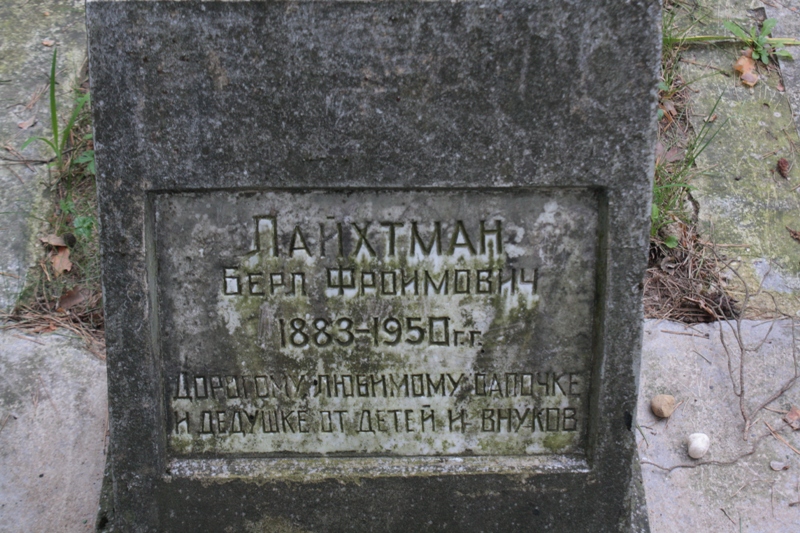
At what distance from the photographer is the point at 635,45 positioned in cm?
159

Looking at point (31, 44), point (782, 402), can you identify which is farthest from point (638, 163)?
point (31, 44)

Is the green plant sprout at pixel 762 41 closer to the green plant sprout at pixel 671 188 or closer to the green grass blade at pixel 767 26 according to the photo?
the green grass blade at pixel 767 26

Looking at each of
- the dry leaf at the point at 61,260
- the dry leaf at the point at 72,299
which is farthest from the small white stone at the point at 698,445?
the dry leaf at the point at 61,260

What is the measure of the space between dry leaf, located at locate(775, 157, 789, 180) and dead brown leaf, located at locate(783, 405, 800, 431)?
1119 mm

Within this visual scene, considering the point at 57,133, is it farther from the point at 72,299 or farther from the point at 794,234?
the point at 794,234

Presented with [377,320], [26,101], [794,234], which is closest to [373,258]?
[377,320]

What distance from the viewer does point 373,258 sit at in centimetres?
178

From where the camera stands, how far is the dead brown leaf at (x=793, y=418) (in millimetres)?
2374

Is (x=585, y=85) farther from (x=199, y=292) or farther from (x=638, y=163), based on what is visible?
(x=199, y=292)

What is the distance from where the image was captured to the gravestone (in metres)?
1.60

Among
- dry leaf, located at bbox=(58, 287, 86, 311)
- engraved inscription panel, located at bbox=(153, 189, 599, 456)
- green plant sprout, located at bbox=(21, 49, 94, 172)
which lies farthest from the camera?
green plant sprout, located at bbox=(21, 49, 94, 172)

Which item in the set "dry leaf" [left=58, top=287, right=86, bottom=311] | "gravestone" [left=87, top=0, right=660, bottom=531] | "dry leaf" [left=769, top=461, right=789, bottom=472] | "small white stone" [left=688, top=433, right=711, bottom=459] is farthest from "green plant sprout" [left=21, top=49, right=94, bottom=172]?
"dry leaf" [left=769, top=461, right=789, bottom=472]

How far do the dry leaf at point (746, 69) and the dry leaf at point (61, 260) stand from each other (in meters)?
3.16

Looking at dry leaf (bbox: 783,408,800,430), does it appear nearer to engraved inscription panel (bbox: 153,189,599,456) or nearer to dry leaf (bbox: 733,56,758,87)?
engraved inscription panel (bbox: 153,189,599,456)
